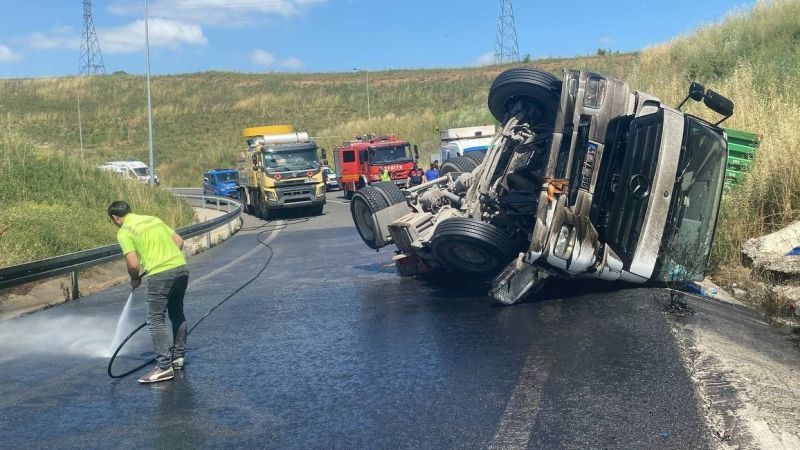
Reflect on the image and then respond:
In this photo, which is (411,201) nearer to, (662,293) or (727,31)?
(662,293)

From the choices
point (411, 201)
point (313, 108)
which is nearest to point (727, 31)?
point (411, 201)

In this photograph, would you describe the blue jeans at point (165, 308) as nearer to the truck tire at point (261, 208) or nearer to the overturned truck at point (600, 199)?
the overturned truck at point (600, 199)

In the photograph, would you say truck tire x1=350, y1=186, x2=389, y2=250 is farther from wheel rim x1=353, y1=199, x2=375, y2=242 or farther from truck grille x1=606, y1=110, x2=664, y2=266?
truck grille x1=606, y1=110, x2=664, y2=266

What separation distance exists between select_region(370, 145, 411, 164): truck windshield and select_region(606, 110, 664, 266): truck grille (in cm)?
2430

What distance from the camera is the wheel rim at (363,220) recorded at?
37.3ft

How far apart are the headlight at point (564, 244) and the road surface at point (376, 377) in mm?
625

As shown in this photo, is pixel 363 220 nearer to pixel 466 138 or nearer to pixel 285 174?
Result: pixel 285 174

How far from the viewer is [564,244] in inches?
306

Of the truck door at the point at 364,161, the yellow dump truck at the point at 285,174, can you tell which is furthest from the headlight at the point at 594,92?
the truck door at the point at 364,161

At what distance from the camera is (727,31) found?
23469mm

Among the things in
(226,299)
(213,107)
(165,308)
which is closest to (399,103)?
(213,107)

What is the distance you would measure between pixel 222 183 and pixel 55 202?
→ 21.5m

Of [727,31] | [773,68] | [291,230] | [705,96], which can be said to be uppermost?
[727,31]

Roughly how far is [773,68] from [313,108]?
7270 centimetres
